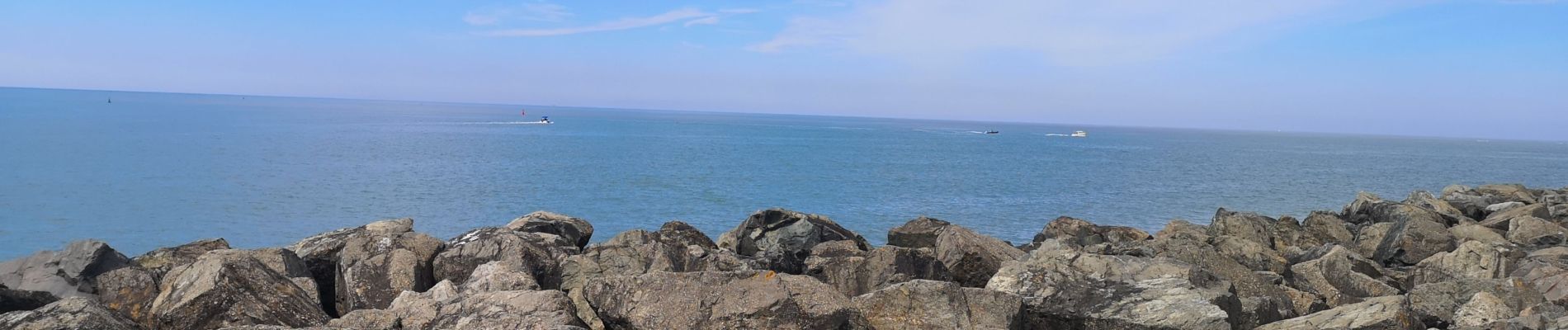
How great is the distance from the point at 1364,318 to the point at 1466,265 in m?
8.05

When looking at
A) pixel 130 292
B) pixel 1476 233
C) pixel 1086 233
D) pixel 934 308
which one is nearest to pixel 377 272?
pixel 130 292

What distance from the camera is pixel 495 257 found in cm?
1366

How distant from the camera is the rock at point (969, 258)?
15.0 m

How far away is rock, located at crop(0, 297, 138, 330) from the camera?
9438 mm

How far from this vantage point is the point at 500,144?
114 metres

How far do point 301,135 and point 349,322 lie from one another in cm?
12762

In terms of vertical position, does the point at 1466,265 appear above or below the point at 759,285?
below

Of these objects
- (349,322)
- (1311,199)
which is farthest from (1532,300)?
(1311,199)

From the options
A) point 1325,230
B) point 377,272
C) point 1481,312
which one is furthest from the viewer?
point 1325,230

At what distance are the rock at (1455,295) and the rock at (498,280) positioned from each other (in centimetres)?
1110

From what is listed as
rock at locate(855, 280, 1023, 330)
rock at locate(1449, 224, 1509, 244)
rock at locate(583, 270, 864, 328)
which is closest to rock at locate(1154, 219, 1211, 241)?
rock at locate(1449, 224, 1509, 244)

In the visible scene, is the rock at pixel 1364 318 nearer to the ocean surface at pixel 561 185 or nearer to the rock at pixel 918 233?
the rock at pixel 918 233

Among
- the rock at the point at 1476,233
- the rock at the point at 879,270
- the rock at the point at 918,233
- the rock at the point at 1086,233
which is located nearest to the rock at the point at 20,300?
the rock at the point at 879,270

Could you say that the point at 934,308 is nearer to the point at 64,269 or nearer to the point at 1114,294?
the point at 1114,294
